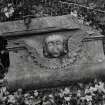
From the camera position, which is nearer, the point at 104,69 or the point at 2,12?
the point at 104,69

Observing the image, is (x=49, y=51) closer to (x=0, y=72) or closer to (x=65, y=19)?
(x=65, y=19)

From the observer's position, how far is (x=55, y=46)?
15.4ft

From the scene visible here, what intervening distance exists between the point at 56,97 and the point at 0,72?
119cm

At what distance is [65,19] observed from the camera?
4852 mm

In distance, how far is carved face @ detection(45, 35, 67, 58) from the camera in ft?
15.4

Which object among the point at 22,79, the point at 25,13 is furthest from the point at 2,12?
the point at 22,79

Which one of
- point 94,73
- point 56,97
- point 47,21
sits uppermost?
point 47,21

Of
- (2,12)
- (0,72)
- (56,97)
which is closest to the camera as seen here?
(56,97)

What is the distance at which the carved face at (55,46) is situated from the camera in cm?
471

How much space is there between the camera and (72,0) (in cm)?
584

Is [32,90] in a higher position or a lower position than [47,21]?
lower

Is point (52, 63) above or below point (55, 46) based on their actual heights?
below

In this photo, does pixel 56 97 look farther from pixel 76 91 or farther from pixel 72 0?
pixel 72 0

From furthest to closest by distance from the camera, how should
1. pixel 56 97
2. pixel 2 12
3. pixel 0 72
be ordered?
pixel 2 12 < pixel 0 72 < pixel 56 97
